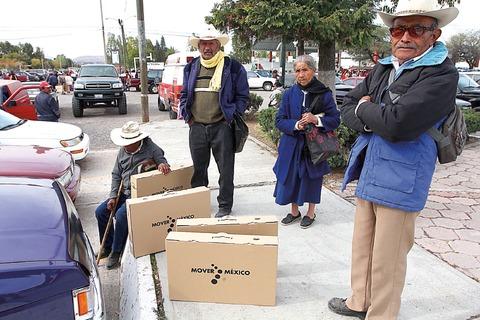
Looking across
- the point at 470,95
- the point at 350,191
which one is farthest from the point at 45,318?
the point at 470,95

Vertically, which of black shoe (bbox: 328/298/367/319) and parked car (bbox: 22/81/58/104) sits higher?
parked car (bbox: 22/81/58/104)

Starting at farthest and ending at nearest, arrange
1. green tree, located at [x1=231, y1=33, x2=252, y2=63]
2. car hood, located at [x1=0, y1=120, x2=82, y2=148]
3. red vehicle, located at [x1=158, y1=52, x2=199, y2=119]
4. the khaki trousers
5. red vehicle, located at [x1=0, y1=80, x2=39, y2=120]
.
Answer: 1. red vehicle, located at [x1=158, y1=52, x2=199, y2=119]
2. red vehicle, located at [x1=0, y1=80, x2=39, y2=120]
3. green tree, located at [x1=231, y1=33, x2=252, y2=63]
4. car hood, located at [x1=0, y1=120, x2=82, y2=148]
5. the khaki trousers

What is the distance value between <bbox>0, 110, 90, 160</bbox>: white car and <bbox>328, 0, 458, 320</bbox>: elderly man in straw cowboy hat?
4.96 meters

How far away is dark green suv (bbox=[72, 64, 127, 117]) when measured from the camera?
43.7 ft

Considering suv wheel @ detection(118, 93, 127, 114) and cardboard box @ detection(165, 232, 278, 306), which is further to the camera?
suv wheel @ detection(118, 93, 127, 114)

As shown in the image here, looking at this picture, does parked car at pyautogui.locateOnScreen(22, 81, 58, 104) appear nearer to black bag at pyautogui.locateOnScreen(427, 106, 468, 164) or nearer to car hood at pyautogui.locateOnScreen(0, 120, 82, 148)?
car hood at pyautogui.locateOnScreen(0, 120, 82, 148)

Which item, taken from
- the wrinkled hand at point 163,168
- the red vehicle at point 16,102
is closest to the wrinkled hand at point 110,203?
the wrinkled hand at point 163,168

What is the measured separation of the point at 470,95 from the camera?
1170cm

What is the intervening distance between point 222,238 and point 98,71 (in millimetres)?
13868

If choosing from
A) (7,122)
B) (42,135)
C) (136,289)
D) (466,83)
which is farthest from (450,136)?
(466,83)

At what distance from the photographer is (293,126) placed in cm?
357

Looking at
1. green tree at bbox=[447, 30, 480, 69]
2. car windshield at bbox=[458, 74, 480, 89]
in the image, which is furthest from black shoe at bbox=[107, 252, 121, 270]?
green tree at bbox=[447, 30, 480, 69]

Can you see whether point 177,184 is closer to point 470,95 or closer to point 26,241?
point 26,241

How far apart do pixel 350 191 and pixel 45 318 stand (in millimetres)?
4115
